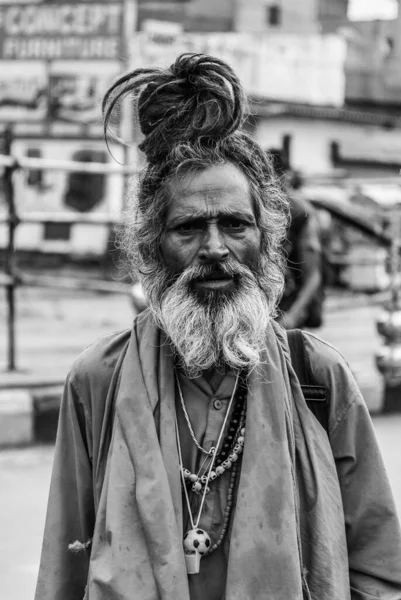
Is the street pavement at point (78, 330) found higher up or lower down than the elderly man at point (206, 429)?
lower down

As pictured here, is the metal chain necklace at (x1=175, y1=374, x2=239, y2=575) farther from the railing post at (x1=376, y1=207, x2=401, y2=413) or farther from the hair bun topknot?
the railing post at (x1=376, y1=207, x2=401, y2=413)

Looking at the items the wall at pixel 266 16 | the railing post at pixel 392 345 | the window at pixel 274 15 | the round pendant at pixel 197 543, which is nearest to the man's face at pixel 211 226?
the round pendant at pixel 197 543

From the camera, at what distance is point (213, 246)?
6.42ft

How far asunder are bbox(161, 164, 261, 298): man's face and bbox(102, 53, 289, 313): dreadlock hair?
0.08ft

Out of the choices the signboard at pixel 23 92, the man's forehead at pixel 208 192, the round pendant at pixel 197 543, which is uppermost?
the man's forehead at pixel 208 192

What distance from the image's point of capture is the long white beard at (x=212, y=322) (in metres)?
2.00

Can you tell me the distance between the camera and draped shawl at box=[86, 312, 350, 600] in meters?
1.78

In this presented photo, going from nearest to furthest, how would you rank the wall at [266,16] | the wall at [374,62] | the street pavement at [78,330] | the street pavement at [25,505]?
the street pavement at [25,505] < the street pavement at [78,330] < the wall at [374,62] < the wall at [266,16]

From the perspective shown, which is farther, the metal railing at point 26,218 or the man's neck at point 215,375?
the metal railing at point 26,218

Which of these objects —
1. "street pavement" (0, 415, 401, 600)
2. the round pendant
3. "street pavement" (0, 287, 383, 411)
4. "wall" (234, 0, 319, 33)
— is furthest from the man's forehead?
"wall" (234, 0, 319, 33)

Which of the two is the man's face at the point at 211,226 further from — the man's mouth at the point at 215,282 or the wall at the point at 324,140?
the wall at the point at 324,140

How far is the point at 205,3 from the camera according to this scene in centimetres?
2598

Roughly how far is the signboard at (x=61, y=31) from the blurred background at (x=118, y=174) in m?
0.03

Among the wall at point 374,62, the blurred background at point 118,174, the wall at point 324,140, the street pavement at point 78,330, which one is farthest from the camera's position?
the wall at point 374,62
